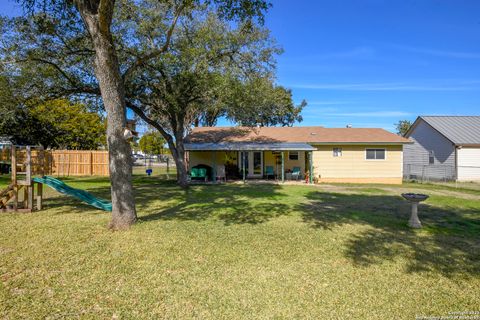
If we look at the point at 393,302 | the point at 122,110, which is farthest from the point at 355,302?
the point at 122,110

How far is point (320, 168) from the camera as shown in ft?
68.6

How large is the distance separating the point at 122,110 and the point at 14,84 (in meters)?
8.53

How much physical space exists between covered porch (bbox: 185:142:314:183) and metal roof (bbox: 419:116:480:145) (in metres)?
11.6

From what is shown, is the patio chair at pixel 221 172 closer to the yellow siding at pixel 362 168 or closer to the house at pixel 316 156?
the house at pixel 316 156

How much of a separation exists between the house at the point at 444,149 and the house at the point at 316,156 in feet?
10.4

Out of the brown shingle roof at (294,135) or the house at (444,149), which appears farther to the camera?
the house at (444,149)

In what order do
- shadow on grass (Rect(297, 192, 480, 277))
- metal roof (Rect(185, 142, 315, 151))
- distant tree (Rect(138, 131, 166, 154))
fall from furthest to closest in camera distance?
distant tree (Rect(138, 131, 166, 154))
metal roof (Rect(185, 142, 315, 151))
shadow on grass (Rect(297, 192, 480, 277))

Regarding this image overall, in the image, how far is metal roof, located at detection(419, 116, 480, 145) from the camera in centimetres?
2262

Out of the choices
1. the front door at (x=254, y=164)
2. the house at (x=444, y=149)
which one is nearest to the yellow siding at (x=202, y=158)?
the front door at (x=254, y=164)

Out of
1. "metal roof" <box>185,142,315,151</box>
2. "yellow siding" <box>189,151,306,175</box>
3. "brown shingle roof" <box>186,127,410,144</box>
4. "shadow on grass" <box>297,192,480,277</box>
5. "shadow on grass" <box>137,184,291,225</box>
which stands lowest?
"shadow on grass" <box>297,192,480,277</box>

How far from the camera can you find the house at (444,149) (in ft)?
72.4

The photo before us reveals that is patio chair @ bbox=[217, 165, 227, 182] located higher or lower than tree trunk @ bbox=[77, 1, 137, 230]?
lower

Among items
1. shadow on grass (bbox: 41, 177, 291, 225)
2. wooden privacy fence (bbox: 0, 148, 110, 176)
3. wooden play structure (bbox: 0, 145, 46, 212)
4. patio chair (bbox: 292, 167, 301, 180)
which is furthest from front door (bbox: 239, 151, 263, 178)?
wooden play structure (bbox: 0, 145, 46, 212)

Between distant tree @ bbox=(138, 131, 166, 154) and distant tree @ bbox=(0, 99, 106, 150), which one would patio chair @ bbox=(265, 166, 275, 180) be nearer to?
distant tree @ bbox=(0, 99, 106, 150)
